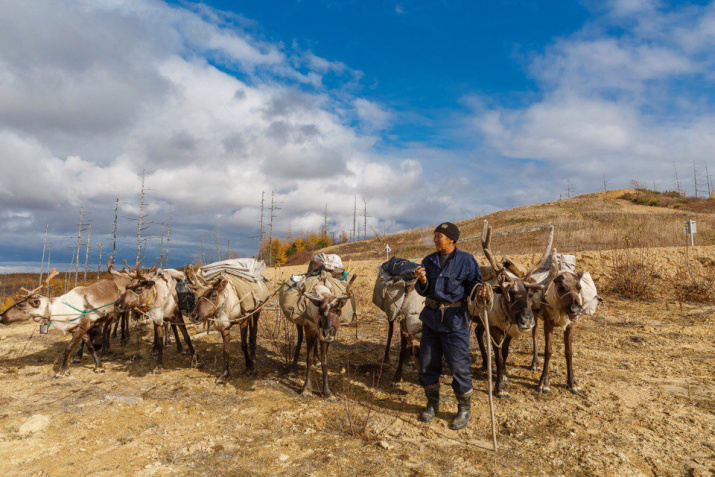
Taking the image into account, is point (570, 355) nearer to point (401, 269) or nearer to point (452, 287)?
point (452, 287)

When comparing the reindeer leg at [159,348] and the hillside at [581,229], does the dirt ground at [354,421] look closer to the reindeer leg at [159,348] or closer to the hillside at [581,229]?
the reindeer leg at [159,348]

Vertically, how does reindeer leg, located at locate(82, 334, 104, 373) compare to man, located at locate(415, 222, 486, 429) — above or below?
below

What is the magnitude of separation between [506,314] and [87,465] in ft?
19.4

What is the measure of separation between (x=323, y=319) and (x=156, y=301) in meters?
4.54

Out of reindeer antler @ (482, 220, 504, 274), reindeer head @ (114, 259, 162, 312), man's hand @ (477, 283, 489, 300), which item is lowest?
reindeer head @ (114, 259, 162, 312)

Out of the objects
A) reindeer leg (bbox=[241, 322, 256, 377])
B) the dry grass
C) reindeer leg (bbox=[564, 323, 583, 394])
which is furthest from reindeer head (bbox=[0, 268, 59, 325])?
the dry grass

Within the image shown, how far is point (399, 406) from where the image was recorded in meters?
5.79

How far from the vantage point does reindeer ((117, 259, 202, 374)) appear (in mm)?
7891

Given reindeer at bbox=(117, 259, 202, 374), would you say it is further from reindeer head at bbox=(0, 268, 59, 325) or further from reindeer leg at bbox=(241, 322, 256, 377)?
reindeer head at bbox=(0, 268, 59, 325)

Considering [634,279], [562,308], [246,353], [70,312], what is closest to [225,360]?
[246,353]

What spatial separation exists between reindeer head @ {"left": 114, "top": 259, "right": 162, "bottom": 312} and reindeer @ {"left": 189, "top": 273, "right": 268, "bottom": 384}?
59.5 inches

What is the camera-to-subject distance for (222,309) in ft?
23.4

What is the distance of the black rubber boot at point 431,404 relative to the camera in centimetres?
524

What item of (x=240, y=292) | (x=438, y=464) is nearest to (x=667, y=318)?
(x=438, y=464)
